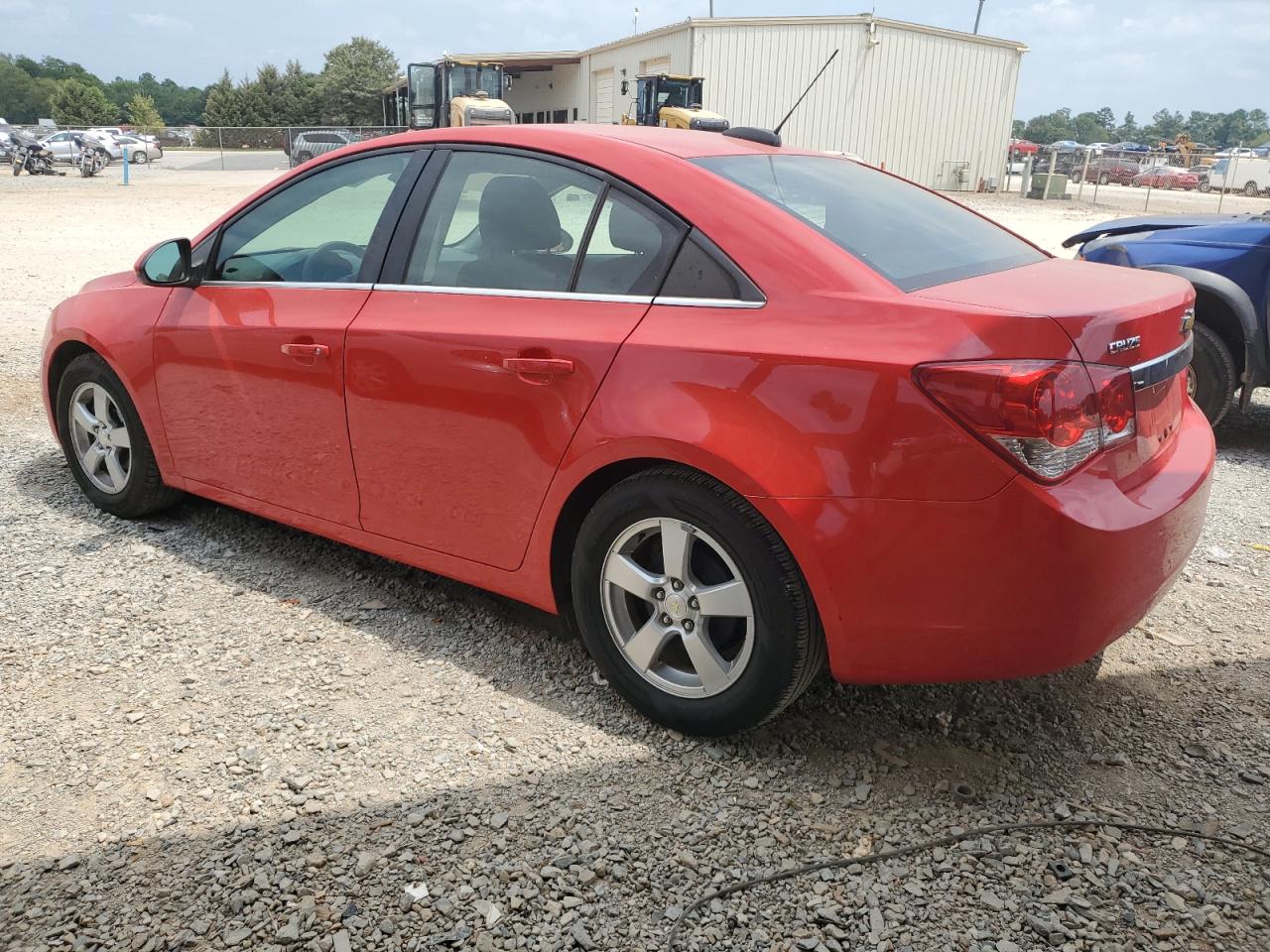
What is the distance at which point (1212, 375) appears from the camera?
578cm

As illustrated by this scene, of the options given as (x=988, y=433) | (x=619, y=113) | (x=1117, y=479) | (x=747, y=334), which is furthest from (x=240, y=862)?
(x=619, y=113)

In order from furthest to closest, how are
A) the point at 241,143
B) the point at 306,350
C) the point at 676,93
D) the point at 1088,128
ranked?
the point at 1088,128
the point at 241,143
the point at 676,93
the point at 306,350

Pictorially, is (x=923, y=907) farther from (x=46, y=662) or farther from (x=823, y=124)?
(x=823, y=124)

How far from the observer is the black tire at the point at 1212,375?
5738 mm

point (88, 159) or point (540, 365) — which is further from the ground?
point (540, 365)

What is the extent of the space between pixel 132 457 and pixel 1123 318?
3.79 metres

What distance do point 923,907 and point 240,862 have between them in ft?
5.22

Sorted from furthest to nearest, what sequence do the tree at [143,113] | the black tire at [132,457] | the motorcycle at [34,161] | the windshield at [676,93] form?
1. the tree at [143,113]
2. the motorcycle at [34,161]
3. the windshield at [676,93]
4. the black tire at [132,457]

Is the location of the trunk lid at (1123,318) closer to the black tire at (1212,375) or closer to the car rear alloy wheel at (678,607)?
the car rear alloy wheel at (678,607)

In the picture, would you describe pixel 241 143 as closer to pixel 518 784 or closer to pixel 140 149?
pixel 140 149

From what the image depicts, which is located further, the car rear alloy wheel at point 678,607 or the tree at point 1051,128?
the tree at point 1051,128

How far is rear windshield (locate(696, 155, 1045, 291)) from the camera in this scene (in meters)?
2.76

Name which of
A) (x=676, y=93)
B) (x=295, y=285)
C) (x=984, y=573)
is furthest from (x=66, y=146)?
(x=984, y=573)

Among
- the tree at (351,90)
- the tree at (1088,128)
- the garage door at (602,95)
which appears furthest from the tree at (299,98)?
the tree at (1088,128)
